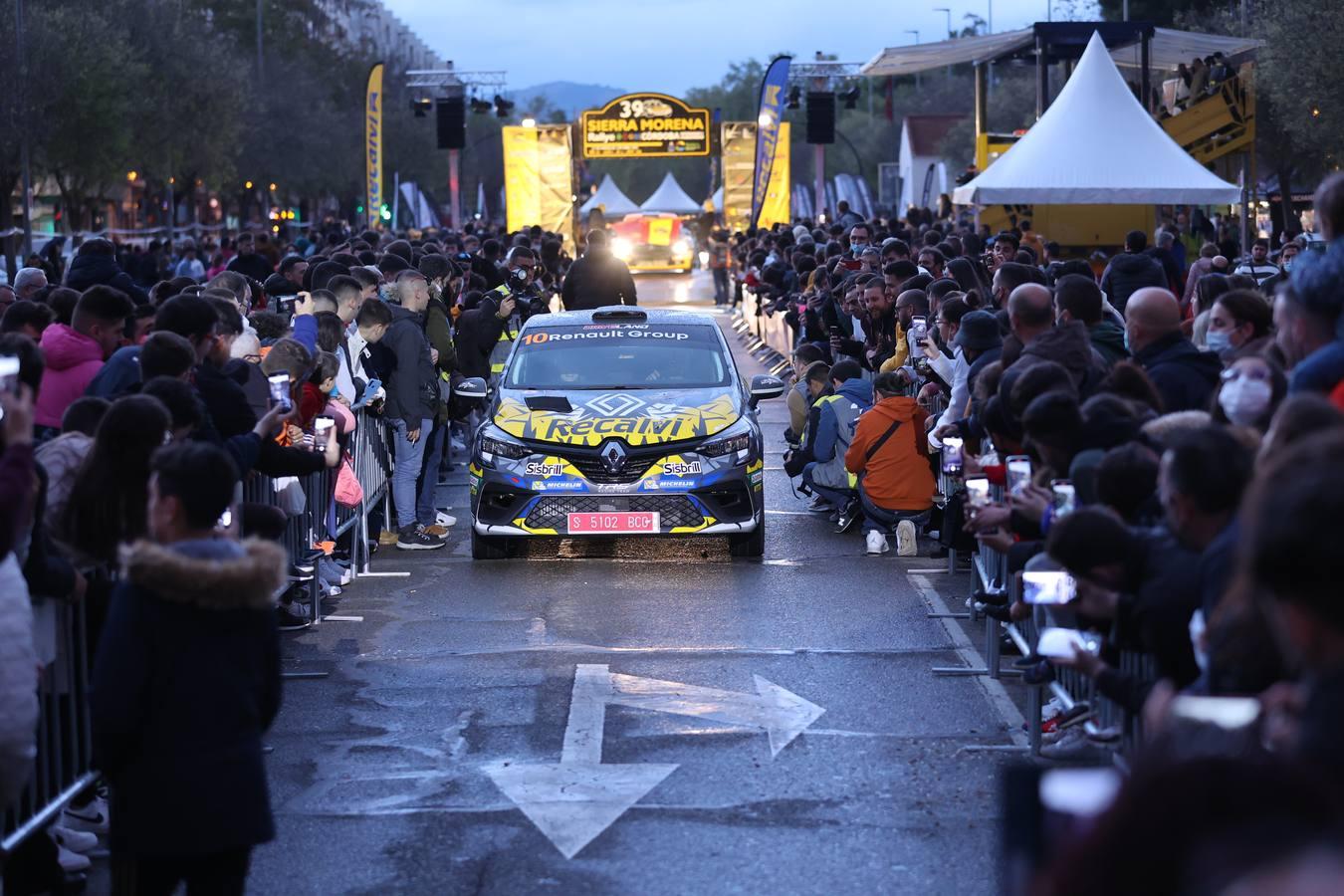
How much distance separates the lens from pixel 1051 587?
230 inches

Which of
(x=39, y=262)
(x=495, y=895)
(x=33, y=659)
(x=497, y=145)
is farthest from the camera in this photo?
(x=497, y=145)

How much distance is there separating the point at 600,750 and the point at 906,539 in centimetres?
505

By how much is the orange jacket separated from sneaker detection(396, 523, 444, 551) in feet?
9.61

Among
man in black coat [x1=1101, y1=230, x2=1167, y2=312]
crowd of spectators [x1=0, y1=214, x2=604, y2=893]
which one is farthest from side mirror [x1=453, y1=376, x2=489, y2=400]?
man in black coat [x1=1101, y1=230, x2=1167, y2=312]

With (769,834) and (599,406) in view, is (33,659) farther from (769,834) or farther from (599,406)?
(599,406)

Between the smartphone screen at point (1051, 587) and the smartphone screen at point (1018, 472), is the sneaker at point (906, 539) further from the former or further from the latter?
the smartphone screen at point (1051, 587)

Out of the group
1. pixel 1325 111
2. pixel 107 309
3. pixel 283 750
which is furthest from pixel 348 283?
pixel 1325 111

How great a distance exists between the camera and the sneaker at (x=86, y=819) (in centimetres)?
687

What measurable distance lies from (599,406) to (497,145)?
11478 cm

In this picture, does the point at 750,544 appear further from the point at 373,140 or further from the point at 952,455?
the point at 373,140

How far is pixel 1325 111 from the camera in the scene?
117 ft

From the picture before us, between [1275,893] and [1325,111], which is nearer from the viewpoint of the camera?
[1275,893]

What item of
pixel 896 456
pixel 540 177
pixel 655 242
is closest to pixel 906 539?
pixel 896 456

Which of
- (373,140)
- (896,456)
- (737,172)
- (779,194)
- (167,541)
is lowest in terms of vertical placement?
(896,456)
